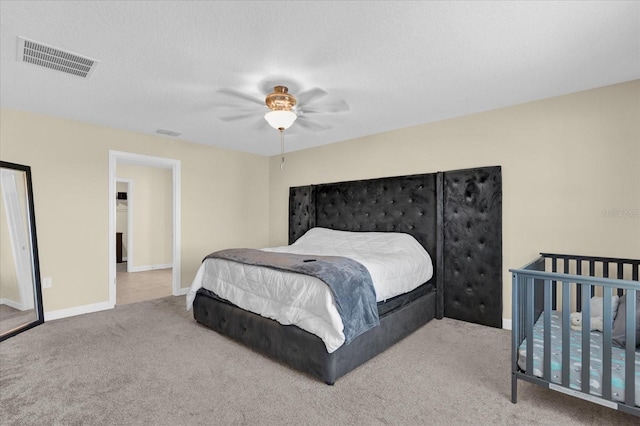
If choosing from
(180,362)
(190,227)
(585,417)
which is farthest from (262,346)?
(190,227)

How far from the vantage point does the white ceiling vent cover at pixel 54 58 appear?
2078mm

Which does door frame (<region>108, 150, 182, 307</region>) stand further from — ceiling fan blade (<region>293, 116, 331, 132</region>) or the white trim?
ceiling fan blade (<region>293, 116, 331, 132</region>)

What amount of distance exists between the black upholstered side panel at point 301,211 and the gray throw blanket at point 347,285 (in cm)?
230

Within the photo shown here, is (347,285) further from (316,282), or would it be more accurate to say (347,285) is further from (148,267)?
(148,267)

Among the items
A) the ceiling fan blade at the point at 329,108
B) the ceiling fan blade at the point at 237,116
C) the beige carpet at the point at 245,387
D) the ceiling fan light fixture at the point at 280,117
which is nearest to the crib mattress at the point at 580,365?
the beige carpet at the point at 245,387

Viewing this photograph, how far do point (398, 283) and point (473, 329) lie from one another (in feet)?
3.48

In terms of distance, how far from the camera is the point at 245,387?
2115 millimetres

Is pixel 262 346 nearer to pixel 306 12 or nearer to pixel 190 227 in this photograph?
pixel 306 12

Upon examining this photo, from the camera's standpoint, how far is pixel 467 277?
341 cm

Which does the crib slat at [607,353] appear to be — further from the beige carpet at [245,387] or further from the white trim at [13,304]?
the white trim at [13,304]

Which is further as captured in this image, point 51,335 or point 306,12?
point 51,335

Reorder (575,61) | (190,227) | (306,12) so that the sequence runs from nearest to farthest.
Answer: (306,12) → (575,61) → (190,227)

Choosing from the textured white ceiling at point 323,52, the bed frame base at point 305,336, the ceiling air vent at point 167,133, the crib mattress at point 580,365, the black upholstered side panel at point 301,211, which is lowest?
the bed frame base at point 305,336

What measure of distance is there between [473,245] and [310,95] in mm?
2309
